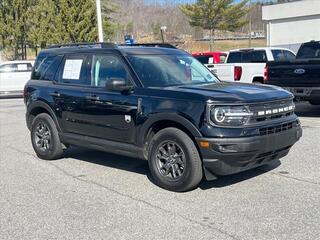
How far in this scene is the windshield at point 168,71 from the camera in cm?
644

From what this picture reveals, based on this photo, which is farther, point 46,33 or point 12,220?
point 46,33

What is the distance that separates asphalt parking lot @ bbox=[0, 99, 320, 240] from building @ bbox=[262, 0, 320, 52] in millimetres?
34144

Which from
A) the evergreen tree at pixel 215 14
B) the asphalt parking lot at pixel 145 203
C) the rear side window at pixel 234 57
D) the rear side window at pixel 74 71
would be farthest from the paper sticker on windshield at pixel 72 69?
the evergreen tree at pixel 215 14

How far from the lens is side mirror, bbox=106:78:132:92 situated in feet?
20.5

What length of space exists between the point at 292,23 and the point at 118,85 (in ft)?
125

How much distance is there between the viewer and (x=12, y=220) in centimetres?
504

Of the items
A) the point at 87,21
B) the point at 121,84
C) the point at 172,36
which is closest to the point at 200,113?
the point at 121,84

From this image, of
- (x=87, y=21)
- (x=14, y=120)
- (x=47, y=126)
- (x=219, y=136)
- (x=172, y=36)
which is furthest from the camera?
(x=172, y=36)

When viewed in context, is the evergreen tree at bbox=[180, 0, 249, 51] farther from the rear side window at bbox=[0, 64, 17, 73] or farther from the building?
the rear side window at bbox=[0, 64, 17, 73]

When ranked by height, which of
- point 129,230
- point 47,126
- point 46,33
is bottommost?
point 129,230

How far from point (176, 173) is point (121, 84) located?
1.40 metres

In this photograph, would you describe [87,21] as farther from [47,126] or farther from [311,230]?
[311,230]

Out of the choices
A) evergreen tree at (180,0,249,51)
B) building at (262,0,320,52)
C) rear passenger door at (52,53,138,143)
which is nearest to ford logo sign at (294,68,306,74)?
rear passenger door at (52,53,138,143)

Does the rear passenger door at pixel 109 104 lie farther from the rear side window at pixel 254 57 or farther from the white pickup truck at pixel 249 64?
the rear side window at pixel 254 57
